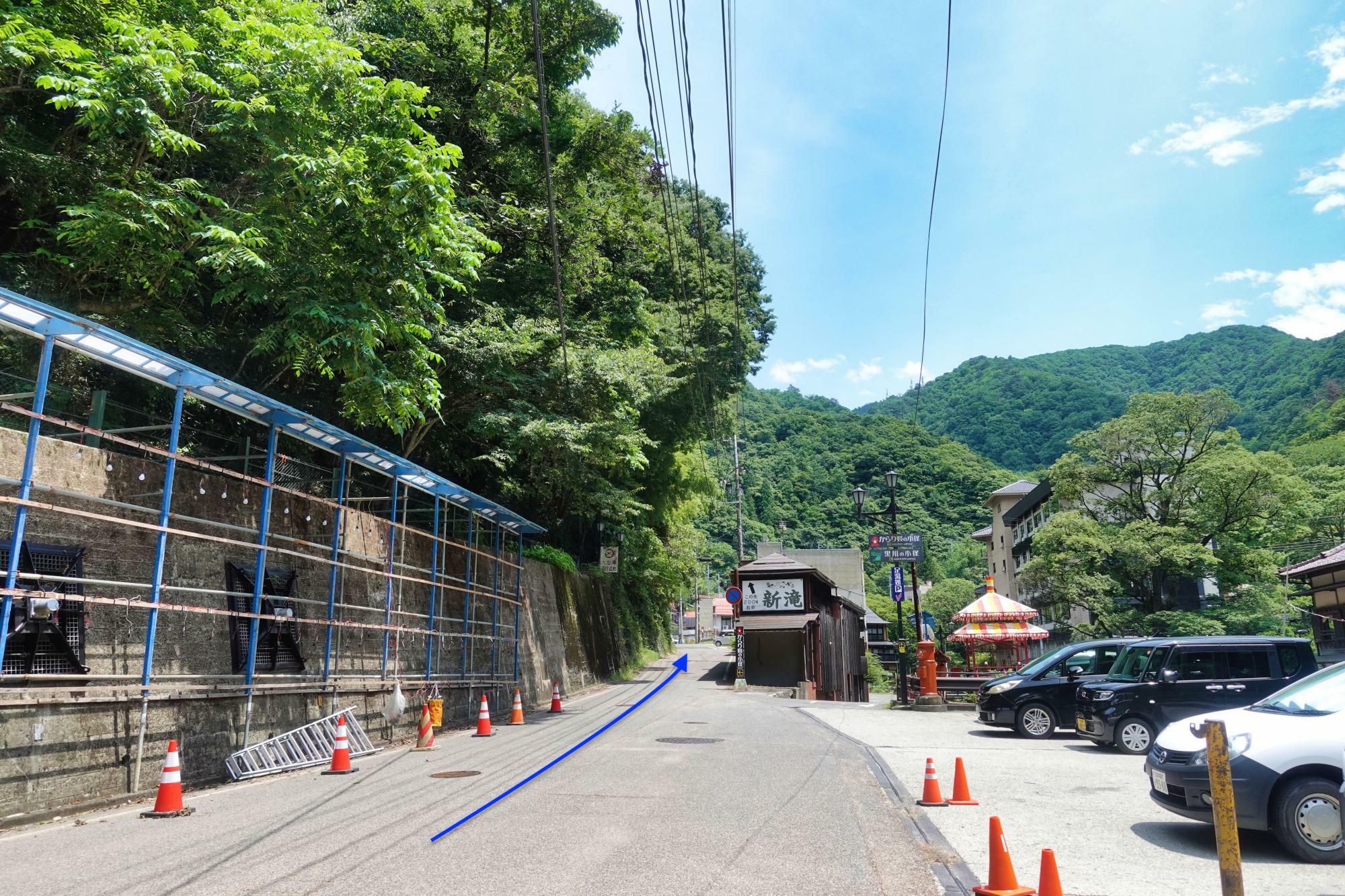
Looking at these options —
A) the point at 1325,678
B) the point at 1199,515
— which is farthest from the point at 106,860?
the point at 1199,515

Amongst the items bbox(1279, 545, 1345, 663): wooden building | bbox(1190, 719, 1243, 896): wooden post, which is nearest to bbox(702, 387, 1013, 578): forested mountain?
bbox(1279, 545, 1345, 663): wooden building

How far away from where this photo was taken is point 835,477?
66.2m

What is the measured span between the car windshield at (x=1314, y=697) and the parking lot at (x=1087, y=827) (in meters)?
1.11

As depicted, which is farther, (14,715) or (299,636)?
(299,636)

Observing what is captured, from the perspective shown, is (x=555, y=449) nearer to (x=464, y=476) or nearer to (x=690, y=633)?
(x=464, y=476)

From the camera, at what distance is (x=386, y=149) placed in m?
11.5

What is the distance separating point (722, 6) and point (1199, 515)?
94.0 feet

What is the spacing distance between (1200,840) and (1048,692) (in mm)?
8730

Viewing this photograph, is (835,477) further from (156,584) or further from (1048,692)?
(156,584)

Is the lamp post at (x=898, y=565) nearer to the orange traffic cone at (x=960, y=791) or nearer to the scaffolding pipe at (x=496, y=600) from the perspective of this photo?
the scaffolding pipe at (x=496, y=600)

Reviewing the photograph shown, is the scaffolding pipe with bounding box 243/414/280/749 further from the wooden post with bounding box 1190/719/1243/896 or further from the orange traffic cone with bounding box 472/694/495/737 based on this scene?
the wooden post with bounding box 1190/719/1243/896

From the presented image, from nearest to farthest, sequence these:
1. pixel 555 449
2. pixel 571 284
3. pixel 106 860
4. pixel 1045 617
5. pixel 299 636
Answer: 1. pixel 106 860
2. pixel 299 636
3. pixel 555 449
4. pixel 571 284
5. pixel 1045 617

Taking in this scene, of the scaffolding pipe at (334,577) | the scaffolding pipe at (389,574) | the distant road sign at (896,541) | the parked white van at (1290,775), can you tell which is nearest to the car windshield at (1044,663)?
the distant road sign at (896,541)

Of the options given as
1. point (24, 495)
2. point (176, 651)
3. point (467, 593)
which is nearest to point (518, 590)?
point (467, 593)
